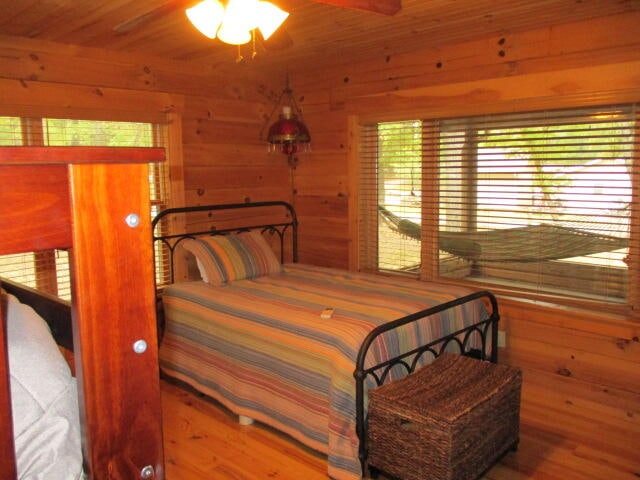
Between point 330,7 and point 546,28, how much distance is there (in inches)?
50.6

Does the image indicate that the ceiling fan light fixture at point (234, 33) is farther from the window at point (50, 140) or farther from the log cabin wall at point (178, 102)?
the log cabin wall at point (178, 102)

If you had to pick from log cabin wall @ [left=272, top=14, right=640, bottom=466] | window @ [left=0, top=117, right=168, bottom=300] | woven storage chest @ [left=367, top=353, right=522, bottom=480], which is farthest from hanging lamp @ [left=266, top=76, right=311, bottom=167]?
woven storage chest @ [left=367, top=353, right=522, bottom=480]

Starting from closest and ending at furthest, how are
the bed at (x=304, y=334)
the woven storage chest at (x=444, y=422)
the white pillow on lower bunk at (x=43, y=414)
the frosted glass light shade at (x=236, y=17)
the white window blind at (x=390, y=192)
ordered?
the white pillow on lower bunk at (x=43, y=414), the frosted glass light shade at (x=236, y=17), the woven storage chest at (x=444, y=422), the bed at (x=304, y=334), the white window blind at (x=390, y=192)

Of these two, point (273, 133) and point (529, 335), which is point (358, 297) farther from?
point (273, 133)

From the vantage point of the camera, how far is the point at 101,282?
2.78ft

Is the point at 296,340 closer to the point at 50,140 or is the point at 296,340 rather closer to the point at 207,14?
the point at 207,14

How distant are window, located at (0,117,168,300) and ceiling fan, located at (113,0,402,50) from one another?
1259 millimetres

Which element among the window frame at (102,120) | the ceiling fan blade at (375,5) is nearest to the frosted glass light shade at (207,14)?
the ceiling fan blade at (375,5)

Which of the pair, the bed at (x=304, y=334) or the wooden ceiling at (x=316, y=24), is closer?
the bed at (x=304, y=334)

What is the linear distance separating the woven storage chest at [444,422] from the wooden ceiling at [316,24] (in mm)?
1533

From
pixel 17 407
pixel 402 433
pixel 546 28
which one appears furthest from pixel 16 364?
pixel 546 28

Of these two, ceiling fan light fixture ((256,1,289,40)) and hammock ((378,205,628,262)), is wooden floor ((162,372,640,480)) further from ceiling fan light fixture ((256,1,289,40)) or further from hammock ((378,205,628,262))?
ceiling fan light fixture ((256,1,289,40))

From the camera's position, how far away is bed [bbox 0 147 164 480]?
0.79m

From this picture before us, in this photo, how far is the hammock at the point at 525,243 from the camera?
3.21 metres
